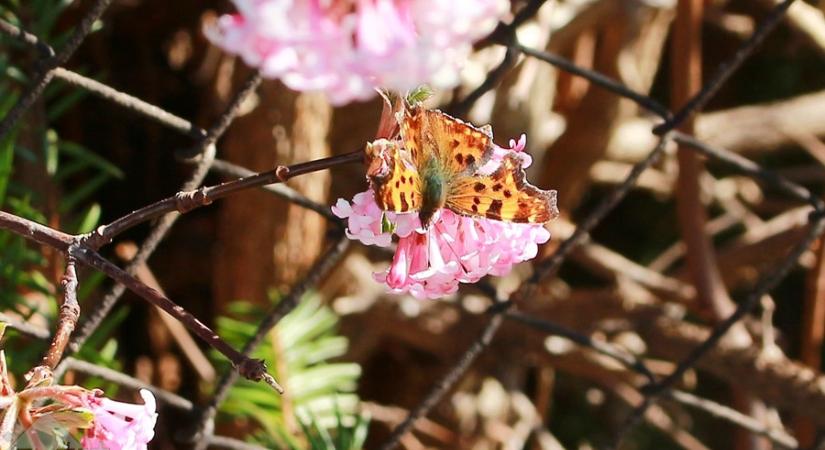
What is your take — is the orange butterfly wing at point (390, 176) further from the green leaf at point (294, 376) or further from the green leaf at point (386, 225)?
the green leaf at point (294, 376)

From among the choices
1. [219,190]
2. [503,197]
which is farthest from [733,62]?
[219,190]

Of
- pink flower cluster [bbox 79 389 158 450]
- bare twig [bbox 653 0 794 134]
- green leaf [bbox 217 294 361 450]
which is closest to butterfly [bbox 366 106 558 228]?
pink flower cluster [bbox 79 389 158 450]

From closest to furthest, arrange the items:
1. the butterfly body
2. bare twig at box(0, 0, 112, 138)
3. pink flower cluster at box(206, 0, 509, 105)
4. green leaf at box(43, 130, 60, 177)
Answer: pink flower cluster at box(206, 0, 509, 105), the butterfly body, bare twig at box(0, 0, 112, 138), green leaf at box(43, 130, 60, 177)

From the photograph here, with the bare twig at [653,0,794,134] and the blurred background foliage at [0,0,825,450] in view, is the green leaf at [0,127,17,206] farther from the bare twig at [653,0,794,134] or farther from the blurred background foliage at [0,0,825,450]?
the bare twig at [653,0,794,134]

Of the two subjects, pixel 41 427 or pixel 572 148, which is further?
pixel 572 148

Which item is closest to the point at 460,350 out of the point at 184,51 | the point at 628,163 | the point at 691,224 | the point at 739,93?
the point at 691,224

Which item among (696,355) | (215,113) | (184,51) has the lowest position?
(696,355)

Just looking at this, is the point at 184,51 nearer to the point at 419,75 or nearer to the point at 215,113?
the point at 215,113

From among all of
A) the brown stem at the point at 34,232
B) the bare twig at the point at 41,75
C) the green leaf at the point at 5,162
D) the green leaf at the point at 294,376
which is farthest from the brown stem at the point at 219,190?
the green leaf at the point at 294,376
